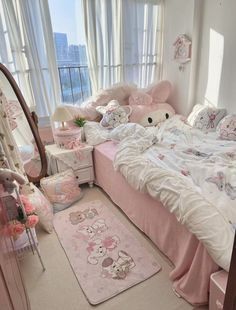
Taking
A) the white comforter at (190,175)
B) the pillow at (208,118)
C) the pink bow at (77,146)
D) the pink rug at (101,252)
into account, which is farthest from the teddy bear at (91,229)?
the pillow at (208,118)

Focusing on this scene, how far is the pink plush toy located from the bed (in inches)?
27.6

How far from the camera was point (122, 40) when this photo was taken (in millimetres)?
2861

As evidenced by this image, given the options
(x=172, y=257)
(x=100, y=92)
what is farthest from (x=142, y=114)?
(x=172, y=257)

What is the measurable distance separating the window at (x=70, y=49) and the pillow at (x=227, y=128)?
1.69 m

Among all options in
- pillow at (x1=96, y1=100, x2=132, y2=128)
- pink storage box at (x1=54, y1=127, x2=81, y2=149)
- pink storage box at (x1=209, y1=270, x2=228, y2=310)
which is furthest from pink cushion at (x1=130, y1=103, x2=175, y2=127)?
pink storage box at (x1=209, y1=270, x2=228, y2=310)

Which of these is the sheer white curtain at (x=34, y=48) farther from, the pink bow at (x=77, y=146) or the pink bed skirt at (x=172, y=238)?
the pink bed skirt at (x=172, y=238)

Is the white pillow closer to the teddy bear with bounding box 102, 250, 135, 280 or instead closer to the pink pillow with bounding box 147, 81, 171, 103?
the pink pillow with bounding box 147, 81, 171, 103

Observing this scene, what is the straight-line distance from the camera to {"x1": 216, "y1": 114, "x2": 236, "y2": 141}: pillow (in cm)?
224

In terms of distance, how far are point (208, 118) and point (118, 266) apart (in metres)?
1.90

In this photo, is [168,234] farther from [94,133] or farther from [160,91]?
[160,91]

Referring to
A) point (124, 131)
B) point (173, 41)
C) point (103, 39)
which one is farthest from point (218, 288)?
point (173, 41)

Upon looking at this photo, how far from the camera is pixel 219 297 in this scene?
3.46 feet

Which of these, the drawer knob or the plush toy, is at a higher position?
the plush toy

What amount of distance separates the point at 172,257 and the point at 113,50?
2.49 m
